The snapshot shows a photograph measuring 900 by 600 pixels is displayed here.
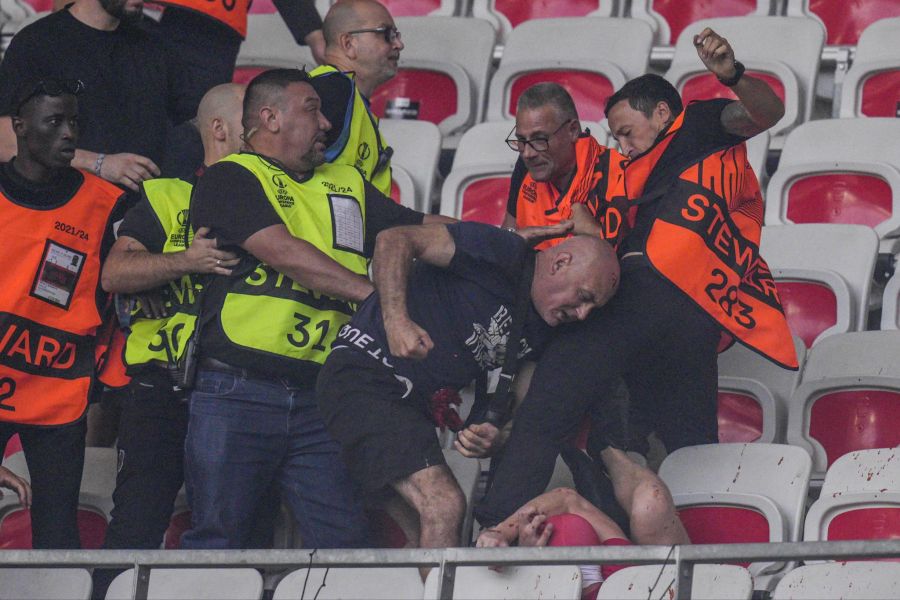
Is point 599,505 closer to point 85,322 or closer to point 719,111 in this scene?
point 719,111

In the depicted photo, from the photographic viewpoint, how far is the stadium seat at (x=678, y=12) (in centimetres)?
636

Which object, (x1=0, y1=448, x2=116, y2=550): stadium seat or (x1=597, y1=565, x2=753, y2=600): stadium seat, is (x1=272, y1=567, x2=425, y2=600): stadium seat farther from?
(x1=0, y1=448, x2=116, y2=550): stadium seat

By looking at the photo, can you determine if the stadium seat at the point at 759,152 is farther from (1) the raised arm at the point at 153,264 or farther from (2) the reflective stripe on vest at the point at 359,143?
(1) the raised arm at the point at 153,264

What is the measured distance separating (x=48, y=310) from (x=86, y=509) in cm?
59

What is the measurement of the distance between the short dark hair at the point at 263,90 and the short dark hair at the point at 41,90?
0.48 metres

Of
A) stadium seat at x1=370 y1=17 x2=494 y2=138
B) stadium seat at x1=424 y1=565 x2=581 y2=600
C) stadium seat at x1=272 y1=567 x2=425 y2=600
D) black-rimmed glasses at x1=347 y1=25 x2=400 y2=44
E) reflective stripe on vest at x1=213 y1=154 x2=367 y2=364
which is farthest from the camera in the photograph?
stadium seat at x1=370 y1=17 x2=494 y2=138

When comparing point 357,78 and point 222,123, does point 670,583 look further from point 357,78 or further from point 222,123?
point 357,78

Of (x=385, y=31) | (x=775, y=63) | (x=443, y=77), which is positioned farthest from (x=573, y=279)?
(x=443, y=77)

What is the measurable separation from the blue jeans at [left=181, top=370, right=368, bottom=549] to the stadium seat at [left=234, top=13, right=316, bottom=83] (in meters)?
2.59

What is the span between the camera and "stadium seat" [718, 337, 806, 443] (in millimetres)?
4371

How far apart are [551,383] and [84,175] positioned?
1439mm

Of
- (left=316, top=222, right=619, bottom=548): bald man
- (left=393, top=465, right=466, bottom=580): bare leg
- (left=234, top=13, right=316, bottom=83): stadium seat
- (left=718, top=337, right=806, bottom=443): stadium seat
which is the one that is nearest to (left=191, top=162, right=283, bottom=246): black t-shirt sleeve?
(left=316, top=222, right=619, bottom=548): bald man

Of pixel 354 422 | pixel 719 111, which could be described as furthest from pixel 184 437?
pixel 719 111

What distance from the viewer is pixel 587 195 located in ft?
14.2
